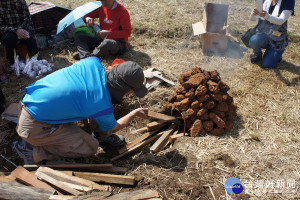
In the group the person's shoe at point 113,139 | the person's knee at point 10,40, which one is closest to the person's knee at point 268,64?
the person's shoe at point 113,139

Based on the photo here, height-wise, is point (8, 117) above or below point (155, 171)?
above

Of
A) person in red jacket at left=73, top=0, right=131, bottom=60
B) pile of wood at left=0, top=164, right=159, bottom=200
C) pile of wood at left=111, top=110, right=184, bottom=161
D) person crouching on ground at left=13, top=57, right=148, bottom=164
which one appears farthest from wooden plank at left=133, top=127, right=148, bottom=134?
person in red jacket at left=73, top=0, right=131, bottom=60

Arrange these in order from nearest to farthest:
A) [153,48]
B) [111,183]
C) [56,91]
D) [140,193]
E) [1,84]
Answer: [140,193] < [56,91] < [111,183] < [1,84] < [153,48]

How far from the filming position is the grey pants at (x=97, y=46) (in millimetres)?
5246

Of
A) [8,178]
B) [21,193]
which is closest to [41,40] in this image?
[8,178]

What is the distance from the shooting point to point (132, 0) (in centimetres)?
868

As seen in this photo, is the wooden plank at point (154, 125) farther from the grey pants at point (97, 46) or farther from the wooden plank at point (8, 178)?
the grey pants at point (97, 46)

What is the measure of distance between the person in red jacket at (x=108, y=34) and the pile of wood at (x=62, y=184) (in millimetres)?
3017

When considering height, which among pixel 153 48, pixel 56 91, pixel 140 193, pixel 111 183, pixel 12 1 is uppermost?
pixel 12 1

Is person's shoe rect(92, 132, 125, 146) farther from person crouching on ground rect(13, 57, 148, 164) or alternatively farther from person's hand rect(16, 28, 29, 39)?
person's hand rect(16, 28, 29, 39)

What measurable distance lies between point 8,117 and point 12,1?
2644 millimetres

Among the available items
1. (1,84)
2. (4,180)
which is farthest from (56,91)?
(1,84)

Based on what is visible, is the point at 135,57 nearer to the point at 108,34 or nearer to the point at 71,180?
the point at 108,34

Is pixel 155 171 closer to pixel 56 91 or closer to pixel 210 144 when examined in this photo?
pixel 210 144
